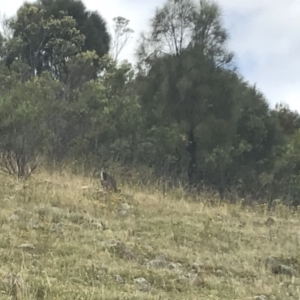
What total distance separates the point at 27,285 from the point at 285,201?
32.8 feet

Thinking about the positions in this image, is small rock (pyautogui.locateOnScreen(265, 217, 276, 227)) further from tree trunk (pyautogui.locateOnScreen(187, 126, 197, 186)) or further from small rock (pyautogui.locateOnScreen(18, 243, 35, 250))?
tree trunk (pyautogui.locateOnScreen(187, 126, 197, 186))

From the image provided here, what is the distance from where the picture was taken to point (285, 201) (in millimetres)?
13539

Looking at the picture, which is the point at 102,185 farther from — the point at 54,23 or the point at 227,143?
the point at 54,23

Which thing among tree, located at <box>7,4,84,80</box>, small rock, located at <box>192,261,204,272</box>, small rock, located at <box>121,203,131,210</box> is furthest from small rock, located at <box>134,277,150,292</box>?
tree, located at <box>7,4,84,80</box>

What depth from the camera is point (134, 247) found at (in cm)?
648

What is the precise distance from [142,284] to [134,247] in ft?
4.67

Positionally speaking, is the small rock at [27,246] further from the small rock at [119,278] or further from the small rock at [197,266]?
the small rock at [197,266]

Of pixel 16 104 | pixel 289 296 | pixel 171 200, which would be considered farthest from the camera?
pixel 16 104

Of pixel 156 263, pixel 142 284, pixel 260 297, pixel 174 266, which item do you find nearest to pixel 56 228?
pixel 156 263

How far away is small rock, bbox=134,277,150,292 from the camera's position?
4.94 meters

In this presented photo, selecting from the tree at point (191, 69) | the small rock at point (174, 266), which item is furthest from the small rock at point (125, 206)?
the tree at point (191, 69)

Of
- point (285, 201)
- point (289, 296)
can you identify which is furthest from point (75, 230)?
point (285, 201)

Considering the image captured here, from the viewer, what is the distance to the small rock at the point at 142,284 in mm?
4941

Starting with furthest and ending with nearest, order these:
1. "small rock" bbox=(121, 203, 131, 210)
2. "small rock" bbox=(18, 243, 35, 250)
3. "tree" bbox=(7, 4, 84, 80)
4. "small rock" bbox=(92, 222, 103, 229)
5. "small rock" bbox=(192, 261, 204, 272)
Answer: "tree" bbox=(7, 4, 84, 80), "small rock" bbox=(121, 203, 131, 210), "small rock" bbox=(92, 222, 103, 229), "small rock" bbox=(192, 261, 204, 272), "small rock" bbox=(18, 243, 35, 250)
